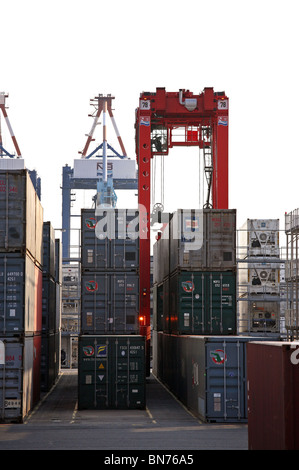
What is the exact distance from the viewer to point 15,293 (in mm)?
23969

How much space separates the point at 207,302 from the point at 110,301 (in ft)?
12.9

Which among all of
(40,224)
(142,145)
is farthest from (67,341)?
(40,224)

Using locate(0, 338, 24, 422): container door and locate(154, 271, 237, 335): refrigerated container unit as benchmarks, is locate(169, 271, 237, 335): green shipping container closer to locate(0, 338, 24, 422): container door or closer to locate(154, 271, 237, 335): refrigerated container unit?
locate(154, 271, 237, 335): refrigerated container unit

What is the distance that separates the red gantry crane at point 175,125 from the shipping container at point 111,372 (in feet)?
Answer: 31.3

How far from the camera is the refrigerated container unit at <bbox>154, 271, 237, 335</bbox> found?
2908 cm

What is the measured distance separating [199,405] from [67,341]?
103 ft

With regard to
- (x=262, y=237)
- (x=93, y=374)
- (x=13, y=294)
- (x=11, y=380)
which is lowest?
(x=93, y=374)

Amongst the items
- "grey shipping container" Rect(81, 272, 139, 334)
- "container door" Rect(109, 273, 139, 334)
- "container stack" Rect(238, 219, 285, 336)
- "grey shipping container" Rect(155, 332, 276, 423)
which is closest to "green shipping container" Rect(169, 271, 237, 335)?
"container door" Rect(109, 273, 139, 334)

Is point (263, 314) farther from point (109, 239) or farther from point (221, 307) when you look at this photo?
point (109, 239)

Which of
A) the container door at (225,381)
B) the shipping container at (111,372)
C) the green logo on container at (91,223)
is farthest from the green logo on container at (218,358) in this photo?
the green logo on container at (91,223)

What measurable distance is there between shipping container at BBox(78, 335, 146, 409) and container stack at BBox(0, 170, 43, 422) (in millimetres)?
2558

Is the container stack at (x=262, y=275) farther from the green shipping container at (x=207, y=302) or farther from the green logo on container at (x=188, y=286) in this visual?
the green logo on container at (x=188, y=286)

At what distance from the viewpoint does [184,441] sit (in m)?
19.1

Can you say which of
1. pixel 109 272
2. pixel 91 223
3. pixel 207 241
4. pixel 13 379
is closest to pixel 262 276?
pixel 207 241
